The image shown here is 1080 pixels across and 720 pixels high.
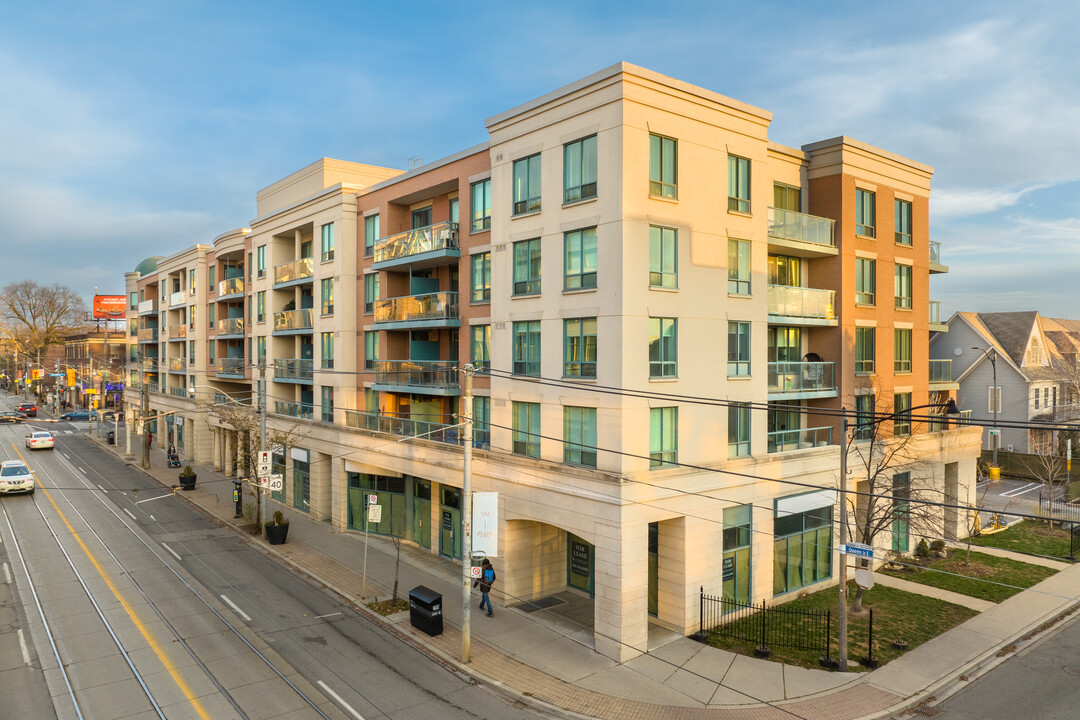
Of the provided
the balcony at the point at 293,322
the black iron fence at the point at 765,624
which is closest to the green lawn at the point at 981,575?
the black iron fence at the point at 765,624

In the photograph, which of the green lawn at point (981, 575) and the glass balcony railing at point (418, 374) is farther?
the glass balcony railing at point (418, 374)

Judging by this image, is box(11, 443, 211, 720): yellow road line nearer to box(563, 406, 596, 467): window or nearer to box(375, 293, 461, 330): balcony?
box(563, 406, 596, 467): window

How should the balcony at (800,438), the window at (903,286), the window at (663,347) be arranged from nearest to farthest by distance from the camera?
the window at (663,347) < the balcony at (800,438) < the window at (903,286)

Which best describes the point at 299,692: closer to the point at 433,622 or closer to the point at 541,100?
the point at 433,622

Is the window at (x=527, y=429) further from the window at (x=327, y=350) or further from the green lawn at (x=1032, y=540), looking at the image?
the green lawn at (x=1032, y=540)

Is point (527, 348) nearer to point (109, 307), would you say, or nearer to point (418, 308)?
point (418, 308)

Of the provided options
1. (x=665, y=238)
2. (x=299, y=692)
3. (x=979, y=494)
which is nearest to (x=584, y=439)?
(x=665, y=238)

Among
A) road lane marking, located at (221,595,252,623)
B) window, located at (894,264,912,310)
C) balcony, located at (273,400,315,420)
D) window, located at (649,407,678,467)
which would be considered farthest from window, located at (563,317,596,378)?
balcony, located at (273,400,315,420)

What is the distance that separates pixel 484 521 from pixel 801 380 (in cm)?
1416

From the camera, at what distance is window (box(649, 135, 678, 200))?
64.8ft

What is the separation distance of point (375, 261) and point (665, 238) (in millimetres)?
15002

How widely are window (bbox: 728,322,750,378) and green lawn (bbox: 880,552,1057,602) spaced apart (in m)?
10.2

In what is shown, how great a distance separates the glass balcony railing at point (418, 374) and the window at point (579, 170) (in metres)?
8.62

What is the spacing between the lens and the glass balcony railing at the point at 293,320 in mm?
35781
